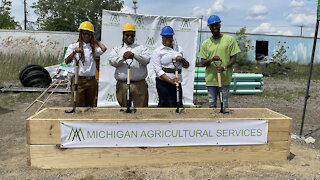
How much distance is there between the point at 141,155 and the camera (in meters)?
3.14

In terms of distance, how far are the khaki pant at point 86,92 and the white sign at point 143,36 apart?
2.57 metres

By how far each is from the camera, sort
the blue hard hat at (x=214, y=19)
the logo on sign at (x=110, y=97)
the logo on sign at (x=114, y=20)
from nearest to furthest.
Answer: the blue hard hat at (x=214, y=19) → the logo on sign at (x=114, y=20) → the logo on sign at (x=110, y=97)

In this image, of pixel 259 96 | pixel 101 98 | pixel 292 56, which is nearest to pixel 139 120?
pixel 101 98

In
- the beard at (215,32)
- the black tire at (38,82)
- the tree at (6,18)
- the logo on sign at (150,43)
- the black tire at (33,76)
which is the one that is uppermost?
the tree at (6,18)

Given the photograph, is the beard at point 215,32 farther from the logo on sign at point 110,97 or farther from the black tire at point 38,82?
the black tire at point 38,82

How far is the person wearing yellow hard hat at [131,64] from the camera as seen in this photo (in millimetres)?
3629

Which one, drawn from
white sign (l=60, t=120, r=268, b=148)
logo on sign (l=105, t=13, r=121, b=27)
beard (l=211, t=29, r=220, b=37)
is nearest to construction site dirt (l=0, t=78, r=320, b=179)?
white sign (l=60, t=120, r=268, b=148)

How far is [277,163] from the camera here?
334cm

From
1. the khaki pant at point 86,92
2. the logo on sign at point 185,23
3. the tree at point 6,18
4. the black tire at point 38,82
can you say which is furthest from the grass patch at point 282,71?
the tree at point 6,18

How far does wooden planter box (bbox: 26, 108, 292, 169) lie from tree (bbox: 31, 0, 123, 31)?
27.8 metres

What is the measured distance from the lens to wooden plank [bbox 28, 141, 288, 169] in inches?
119

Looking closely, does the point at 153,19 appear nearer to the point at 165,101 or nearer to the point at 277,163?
the point at 165,101

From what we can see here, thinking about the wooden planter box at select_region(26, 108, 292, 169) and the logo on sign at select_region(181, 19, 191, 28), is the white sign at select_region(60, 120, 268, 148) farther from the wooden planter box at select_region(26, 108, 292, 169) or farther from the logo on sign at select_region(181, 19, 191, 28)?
the logo on sign at select_region(181, 19, 191, 28)

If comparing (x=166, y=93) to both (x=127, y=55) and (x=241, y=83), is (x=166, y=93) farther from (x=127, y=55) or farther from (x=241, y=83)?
(x=241, y=83)
